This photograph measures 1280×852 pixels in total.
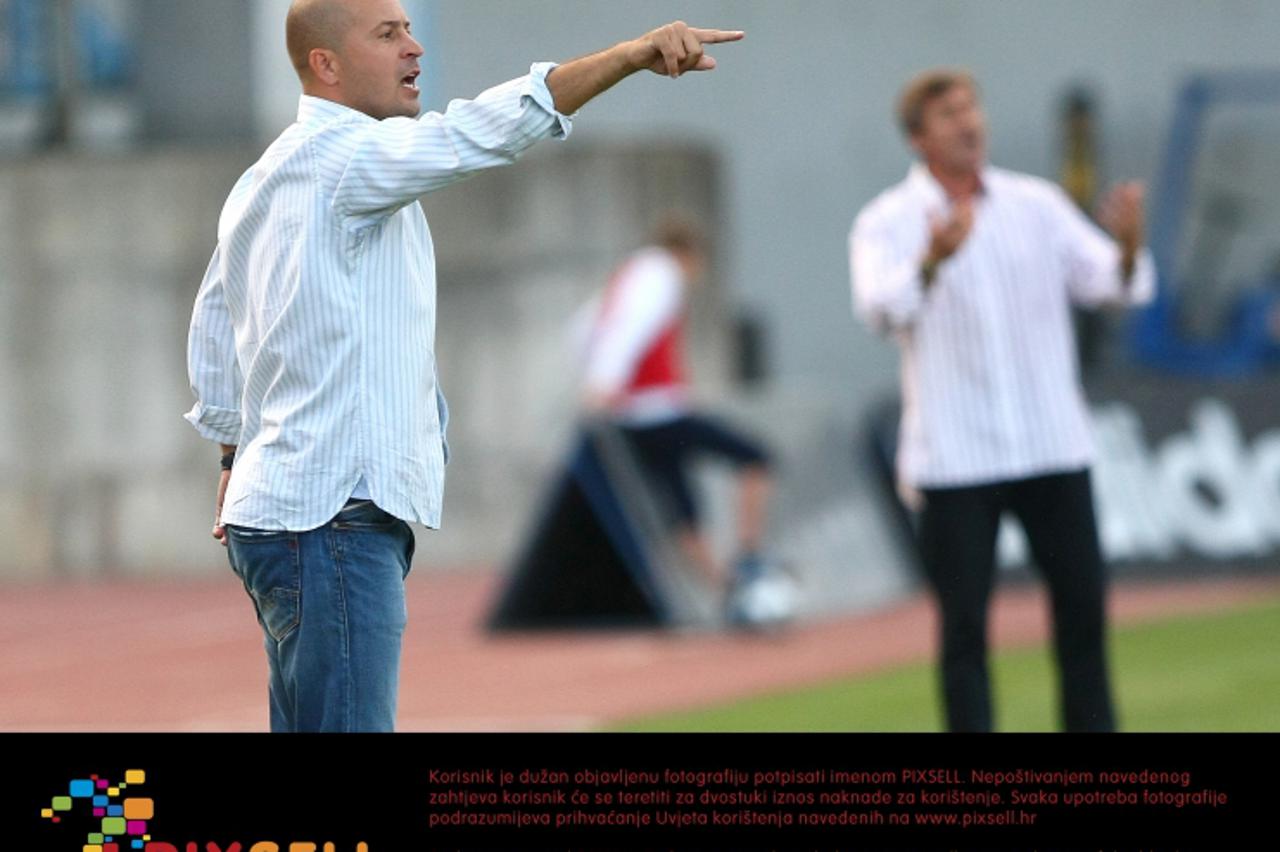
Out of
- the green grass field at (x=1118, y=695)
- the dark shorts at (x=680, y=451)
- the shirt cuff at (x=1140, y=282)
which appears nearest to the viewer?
the shirt cuff at (x=1140, y=282)

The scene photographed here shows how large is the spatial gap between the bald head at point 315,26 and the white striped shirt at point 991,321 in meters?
2.71

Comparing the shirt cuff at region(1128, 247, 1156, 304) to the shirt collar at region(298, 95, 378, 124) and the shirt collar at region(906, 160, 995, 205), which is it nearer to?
the shirt collar at region(906, 160, 995, 205)

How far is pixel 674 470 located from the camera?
1215cm

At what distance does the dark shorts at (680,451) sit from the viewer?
12062 millimetres

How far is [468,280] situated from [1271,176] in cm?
757

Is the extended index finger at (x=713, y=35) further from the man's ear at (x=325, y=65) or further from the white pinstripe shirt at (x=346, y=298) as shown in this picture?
the man's ear at (x=325, y=65)

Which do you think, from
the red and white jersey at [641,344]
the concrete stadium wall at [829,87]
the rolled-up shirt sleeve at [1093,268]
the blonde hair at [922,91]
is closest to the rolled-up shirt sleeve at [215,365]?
the blonde hair at [922,91]

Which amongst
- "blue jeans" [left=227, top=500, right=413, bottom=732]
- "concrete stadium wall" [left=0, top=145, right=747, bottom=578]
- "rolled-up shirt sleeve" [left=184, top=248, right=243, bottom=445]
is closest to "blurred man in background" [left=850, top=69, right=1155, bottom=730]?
"rolled-up shirt sleeve" [left=184, top=248, right=243, bottom=445]

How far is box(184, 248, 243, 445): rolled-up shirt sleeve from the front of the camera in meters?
4.47

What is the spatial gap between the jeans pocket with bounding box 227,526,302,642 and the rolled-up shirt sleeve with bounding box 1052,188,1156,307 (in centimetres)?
332

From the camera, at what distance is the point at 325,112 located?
424 cm

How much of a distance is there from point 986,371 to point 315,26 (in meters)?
3.03

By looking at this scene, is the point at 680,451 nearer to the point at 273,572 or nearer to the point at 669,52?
the point at 273,572
